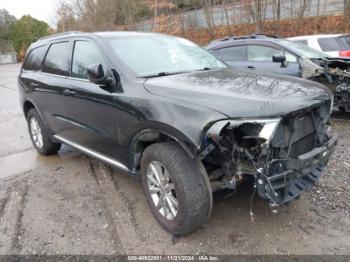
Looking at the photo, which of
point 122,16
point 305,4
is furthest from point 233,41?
point 122,16

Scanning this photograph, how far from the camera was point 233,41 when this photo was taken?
8.16 m

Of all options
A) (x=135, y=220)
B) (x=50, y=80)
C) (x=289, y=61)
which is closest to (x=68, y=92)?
(x=50, y=80)

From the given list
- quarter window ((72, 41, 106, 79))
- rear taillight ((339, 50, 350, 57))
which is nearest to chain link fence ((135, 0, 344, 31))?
rear taillight ((339, 50, 350, 57))

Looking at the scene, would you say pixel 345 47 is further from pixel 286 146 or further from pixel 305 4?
pixel 286 146

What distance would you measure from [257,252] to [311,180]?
2.59 ft

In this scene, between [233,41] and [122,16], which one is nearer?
[233,41]

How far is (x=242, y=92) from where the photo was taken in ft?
9.39

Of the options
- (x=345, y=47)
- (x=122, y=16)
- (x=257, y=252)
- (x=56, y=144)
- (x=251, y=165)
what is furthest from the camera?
(x=122, y=16)

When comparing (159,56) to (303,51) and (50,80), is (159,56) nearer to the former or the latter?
(50,80)

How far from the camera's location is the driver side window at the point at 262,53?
23.7ft

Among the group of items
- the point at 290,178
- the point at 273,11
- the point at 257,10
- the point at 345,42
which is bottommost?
the point at 290,178

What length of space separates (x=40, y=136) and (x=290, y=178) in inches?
164

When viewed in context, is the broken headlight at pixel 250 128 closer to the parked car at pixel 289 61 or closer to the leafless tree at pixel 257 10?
the parked car at pixel 289 61

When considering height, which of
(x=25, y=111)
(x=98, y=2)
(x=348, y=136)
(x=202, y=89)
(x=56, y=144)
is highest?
(x=98, y=2)
